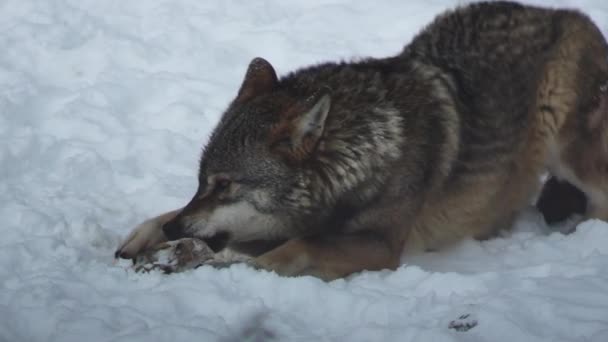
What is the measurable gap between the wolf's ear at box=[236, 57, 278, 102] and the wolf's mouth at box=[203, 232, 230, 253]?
869 mm

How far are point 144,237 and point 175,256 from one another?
0.43 meters

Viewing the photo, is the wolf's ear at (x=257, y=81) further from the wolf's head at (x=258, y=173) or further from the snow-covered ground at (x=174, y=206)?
the snow-covered ground at (x=174, y=206)

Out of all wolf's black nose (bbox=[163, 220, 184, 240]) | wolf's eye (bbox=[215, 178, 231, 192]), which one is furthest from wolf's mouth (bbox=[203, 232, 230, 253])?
wolf's eye (bbox=[215, 178, 231, 192])

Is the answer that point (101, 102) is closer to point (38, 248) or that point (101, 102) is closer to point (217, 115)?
point (217, 115)

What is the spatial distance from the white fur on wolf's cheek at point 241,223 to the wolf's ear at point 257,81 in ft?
2.39

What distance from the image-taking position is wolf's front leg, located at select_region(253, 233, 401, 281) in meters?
4.85

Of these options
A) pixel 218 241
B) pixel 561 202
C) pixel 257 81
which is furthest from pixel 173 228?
pixel 561 202

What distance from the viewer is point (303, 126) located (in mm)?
4887

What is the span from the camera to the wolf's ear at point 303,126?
4836mm

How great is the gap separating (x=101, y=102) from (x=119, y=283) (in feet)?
10.7

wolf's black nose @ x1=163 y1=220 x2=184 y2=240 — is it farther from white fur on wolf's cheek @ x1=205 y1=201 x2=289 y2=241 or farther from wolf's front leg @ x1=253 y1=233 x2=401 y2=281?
wolf's front leg @ x1=253 y1=233 x2=401 y2=281

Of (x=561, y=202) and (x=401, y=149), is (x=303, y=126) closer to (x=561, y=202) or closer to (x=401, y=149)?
(x=401, y=149)

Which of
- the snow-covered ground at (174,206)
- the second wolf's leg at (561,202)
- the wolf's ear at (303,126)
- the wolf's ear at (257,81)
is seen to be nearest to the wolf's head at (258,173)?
the wolf's ear at (303,126)

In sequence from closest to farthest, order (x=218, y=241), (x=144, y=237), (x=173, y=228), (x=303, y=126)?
(x=303, y=126) < (x=173, y=228) < (x=218, y=241) < (x=144, y=237)
